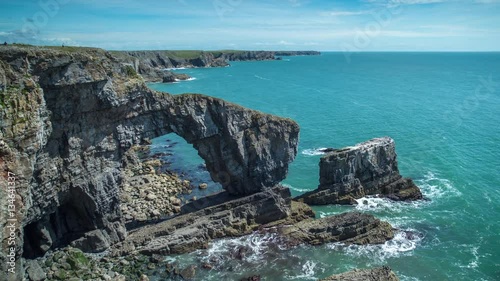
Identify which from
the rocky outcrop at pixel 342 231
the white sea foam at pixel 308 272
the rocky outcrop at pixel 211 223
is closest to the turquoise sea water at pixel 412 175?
the white sea foam at pixel 308 272

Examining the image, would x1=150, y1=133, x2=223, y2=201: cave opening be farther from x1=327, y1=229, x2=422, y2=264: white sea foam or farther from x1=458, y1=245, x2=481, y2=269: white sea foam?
x1=458, y1=245, x2=481, y2=269: white sea foam

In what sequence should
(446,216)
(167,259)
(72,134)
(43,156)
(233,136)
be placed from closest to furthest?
(43,156)
(72,134)
(167,259)
(233,136)
(446,216)

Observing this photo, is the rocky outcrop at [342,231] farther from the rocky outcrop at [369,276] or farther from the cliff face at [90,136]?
the rocky outcrop at [369,276]

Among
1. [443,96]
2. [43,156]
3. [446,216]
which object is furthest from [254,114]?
[443,96]

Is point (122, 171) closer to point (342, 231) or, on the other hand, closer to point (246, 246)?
point (246, 246)

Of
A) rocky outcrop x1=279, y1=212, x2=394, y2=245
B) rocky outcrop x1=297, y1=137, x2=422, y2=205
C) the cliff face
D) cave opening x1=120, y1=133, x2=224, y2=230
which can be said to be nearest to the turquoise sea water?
rocky outcrop x1=279, y1=212, x2=394, y2=245

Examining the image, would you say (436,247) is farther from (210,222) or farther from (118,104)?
(118,104)
